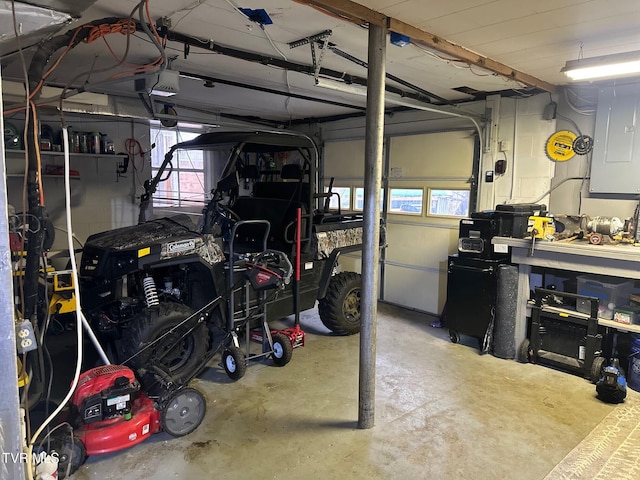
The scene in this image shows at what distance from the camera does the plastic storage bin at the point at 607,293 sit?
3652 millimetres

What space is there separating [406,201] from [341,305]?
6.40 feet

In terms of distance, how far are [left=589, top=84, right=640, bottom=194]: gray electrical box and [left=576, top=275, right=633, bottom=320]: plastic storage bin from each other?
87 cm

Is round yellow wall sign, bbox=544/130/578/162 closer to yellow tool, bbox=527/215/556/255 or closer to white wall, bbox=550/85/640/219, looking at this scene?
white wall, bbox=550/85/640/219

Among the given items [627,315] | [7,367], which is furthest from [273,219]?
[7,367]

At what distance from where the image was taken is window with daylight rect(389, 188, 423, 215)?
18.4 ft

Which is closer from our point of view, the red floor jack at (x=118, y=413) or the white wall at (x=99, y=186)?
the red floor jack at (x=118, y=413)

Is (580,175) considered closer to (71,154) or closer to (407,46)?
(407,46)

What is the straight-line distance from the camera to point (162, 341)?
119 inches

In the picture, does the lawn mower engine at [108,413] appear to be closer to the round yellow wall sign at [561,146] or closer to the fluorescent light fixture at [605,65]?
the fluorescent light fixture at [605,65]

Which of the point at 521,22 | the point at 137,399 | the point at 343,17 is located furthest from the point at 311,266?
the point at 521,22

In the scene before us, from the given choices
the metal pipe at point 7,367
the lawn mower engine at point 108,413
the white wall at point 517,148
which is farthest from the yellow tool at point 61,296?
the white wall at point 517,148

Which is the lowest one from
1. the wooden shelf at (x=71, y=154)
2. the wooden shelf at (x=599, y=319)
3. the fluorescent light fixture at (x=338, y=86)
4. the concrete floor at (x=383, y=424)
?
the concrete floor at (x=383, y=424)

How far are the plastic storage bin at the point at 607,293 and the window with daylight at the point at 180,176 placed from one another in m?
4.61

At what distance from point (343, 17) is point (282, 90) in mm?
2392
